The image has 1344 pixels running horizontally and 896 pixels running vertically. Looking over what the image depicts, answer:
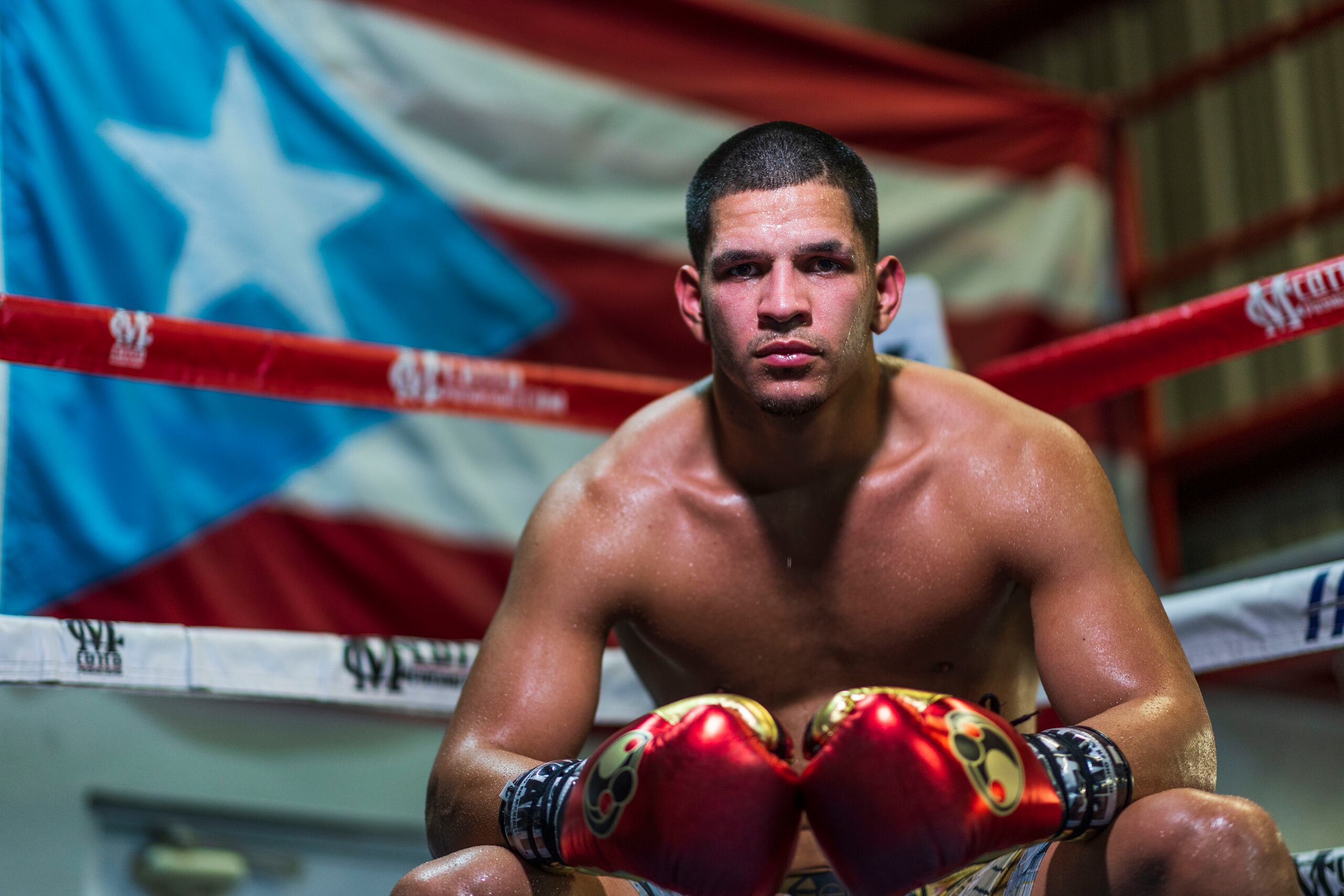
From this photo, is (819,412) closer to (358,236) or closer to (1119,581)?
(1119,581)

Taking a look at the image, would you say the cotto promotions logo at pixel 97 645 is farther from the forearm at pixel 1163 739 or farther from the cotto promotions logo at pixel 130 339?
the forearm at pixel 1163 739

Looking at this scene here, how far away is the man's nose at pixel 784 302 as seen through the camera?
1560mm

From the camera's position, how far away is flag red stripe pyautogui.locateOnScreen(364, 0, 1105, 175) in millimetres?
3838

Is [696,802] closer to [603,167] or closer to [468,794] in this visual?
[468,794]

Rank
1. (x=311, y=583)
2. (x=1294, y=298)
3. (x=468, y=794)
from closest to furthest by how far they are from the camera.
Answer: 1. (x=468, y=794)
2. (x=1294, y=298)
3. (x=311, y=583)

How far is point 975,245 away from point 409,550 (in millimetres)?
1946

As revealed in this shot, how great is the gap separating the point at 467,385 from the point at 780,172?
2.73 feet

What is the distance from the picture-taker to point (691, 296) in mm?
1764

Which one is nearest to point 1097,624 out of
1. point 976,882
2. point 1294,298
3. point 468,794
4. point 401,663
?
point 976,882

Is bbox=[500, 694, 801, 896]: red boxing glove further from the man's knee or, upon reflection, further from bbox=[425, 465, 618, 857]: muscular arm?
bbox=[425, 465, 618, 857]: muscular arm

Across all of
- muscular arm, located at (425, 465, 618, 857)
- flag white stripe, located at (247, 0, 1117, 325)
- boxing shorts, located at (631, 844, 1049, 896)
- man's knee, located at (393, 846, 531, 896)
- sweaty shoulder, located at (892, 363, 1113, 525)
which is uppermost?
flag white stripe, located at (247, 0, 1117, 325)

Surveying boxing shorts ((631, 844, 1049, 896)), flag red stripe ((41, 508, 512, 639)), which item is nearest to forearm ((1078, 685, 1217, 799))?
boxing shorts ((631, 844, 1049, 896))

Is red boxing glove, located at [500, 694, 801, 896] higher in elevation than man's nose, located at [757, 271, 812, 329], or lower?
lower

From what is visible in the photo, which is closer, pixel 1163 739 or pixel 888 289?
pixel 1163 739
